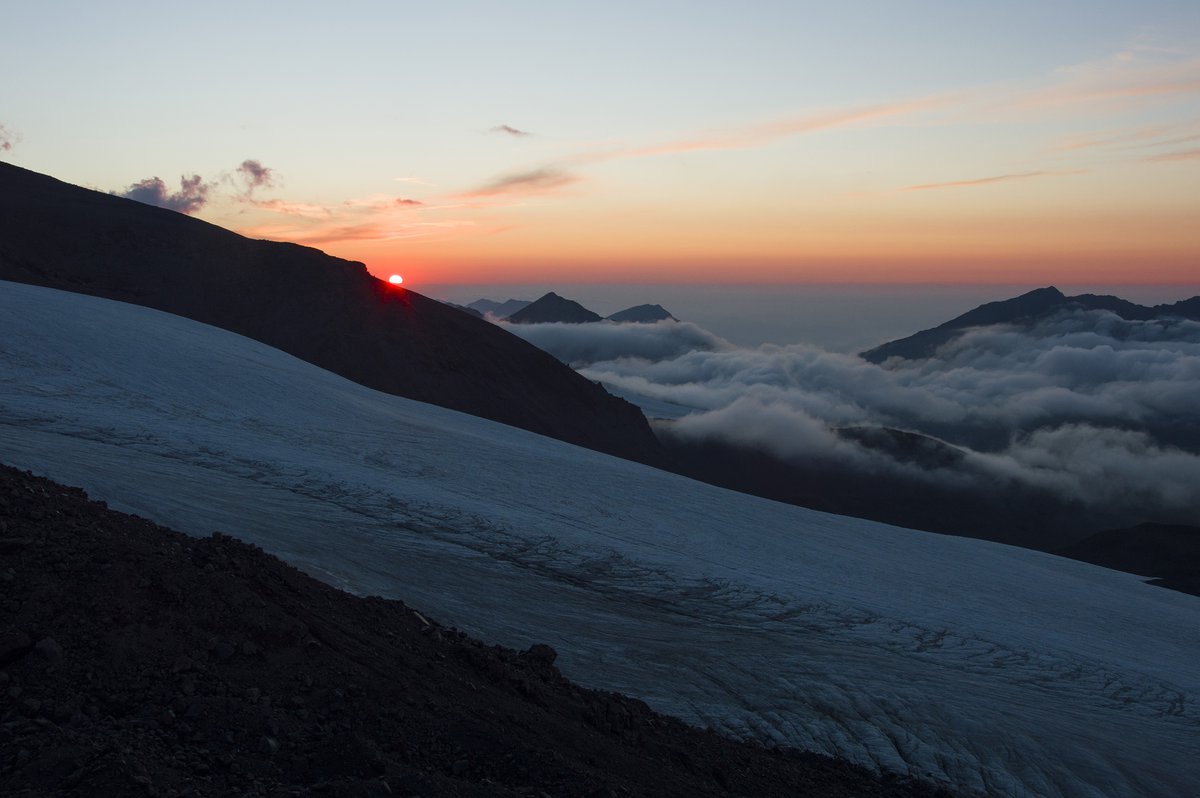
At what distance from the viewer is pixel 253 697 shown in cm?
680

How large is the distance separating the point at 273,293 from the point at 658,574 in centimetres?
7489

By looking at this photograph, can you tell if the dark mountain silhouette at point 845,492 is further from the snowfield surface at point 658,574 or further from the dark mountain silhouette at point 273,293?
the snowfield surface at point 658,574

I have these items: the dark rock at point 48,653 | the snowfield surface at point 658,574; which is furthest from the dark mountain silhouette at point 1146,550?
the dark rock at point 48,653

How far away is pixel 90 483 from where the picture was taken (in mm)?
13492

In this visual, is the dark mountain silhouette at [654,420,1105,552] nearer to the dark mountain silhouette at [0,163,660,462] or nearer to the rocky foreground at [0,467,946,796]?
the dark mountain silhouette at [0,163,660,462]

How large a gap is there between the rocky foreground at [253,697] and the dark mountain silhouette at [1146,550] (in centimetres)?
12624

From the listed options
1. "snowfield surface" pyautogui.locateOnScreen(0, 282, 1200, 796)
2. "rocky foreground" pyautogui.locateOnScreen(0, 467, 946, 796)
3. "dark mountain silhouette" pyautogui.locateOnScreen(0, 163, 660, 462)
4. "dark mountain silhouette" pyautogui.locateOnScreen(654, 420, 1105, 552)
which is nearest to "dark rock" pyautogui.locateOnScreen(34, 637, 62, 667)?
"rocky foreground" pyautogui.locateOnScreen(0, 467, 946, 796)

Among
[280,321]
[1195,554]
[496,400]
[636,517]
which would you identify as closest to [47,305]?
[636,517]

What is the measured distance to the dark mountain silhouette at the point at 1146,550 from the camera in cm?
12100

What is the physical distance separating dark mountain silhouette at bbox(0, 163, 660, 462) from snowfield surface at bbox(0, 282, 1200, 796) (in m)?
55.8

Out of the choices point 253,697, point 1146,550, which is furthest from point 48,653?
point 1146,550

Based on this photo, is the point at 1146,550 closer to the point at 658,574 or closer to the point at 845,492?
the point at 845,492

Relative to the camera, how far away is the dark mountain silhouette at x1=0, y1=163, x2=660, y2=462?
77.4 m

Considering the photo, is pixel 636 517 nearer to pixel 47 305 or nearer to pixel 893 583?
pixel 893 583
